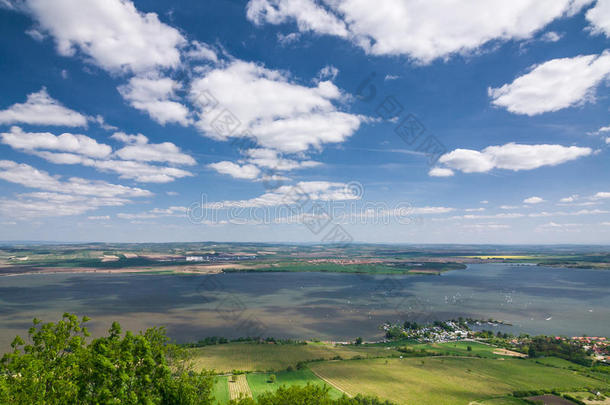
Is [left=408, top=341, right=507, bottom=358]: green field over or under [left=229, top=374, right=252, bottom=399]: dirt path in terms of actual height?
under

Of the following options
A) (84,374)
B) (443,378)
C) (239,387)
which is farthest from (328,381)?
(84,374)

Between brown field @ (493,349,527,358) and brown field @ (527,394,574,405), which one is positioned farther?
brown field @ (493,349,527,358)

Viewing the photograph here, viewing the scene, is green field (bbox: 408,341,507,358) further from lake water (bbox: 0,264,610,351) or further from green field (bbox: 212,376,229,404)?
green field (bbox: 212,376,229,404)

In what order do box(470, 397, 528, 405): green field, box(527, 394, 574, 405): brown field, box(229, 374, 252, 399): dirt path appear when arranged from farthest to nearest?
box(527, 394, 574, 405): brown field → box(470, 397, 528, 405): green field → box(229, 374, 252, 399): dirt path

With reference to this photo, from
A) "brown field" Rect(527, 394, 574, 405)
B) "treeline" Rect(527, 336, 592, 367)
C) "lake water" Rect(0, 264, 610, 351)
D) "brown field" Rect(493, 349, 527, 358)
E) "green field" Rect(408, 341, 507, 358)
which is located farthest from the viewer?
"lake water" Rect(0, 264, 610, 351)

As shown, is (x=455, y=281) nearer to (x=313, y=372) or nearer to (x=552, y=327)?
(x=552, y=327)

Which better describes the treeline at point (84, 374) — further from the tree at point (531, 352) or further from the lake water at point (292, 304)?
the tree at point (531, 352)

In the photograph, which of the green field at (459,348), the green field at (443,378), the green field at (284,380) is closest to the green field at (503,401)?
the green field at (443,378)

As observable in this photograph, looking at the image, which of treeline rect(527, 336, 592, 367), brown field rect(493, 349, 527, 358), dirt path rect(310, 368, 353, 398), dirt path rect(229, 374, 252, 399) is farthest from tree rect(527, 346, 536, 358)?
dirt path rect(229, 374, 252, 399)
